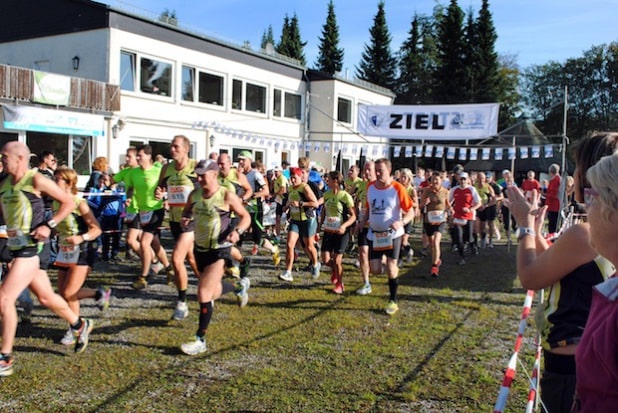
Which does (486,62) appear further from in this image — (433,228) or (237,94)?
(433,228)

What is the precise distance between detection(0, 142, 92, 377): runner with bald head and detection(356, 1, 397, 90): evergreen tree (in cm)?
5185

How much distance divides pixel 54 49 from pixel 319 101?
14.4 meters

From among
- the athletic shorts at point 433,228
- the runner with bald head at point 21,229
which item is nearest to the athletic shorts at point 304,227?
the athletic shorts at point 433,228

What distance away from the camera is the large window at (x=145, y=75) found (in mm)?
20000

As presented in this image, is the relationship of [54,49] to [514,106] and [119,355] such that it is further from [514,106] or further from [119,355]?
[514,106]

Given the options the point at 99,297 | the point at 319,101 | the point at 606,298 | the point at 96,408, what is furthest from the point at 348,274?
the point at 319,101

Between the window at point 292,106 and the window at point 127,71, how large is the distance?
10.2 m

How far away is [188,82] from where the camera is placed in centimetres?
2289

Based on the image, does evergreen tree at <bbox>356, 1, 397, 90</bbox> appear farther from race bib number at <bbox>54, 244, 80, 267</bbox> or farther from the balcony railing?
race bib number at <bbox>54, 244, 80, 267</bbox>

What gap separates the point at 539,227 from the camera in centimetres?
242

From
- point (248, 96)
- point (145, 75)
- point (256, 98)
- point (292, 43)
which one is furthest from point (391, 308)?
point (292, 43)

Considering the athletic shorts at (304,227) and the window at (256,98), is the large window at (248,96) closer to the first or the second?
the window at (256,98)

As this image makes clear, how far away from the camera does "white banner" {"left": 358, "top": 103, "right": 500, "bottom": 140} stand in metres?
16.7

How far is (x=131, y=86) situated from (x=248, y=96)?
7259mm
